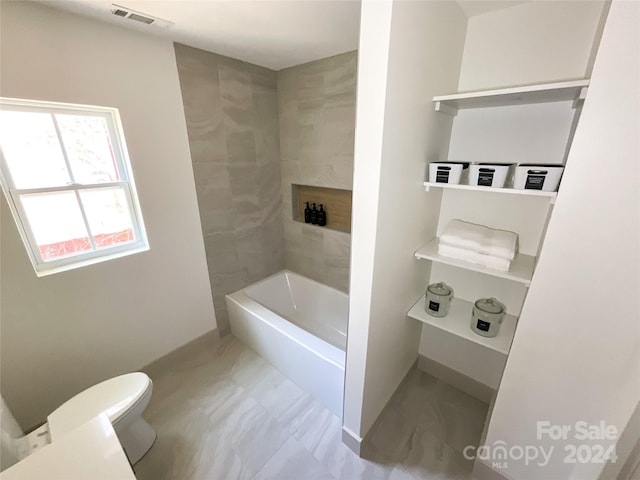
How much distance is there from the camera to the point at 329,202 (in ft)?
7.61

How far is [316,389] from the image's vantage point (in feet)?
5.74

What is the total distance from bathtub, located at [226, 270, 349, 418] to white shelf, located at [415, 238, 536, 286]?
83 centimetres

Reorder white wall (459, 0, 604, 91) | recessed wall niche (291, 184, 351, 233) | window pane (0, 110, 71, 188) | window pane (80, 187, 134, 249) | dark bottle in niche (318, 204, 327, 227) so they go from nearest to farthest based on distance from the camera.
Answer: white wall (459, 0, 604, 91) < window pane (0, 110, 71, 188) < window pane (80, 187, 134, 249) < recessed wall niche (291, 184, 351, 233) < dark bottle in niche (318, 204, 327, 227)

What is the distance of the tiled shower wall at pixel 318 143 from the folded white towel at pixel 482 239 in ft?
2.97

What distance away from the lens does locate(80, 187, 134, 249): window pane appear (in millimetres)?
1568

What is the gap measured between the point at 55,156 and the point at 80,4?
0.75 meters

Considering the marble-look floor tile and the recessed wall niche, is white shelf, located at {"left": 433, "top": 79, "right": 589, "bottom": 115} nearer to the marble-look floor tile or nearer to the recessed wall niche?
the recessed wall niche

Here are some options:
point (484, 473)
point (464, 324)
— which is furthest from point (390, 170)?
point (484, 473)

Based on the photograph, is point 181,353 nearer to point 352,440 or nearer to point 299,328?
point 299,328

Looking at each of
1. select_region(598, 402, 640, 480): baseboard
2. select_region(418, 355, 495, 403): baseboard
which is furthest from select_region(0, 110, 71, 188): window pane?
select_region(598, 402, 640, 480): baseboard

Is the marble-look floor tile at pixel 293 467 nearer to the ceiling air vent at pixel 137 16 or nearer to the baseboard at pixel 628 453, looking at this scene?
the baseboard at pixel 628 453

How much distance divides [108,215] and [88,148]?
0.40m

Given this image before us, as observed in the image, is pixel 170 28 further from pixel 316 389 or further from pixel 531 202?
pixel 316 389

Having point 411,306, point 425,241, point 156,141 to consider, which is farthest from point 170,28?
point 411,306
